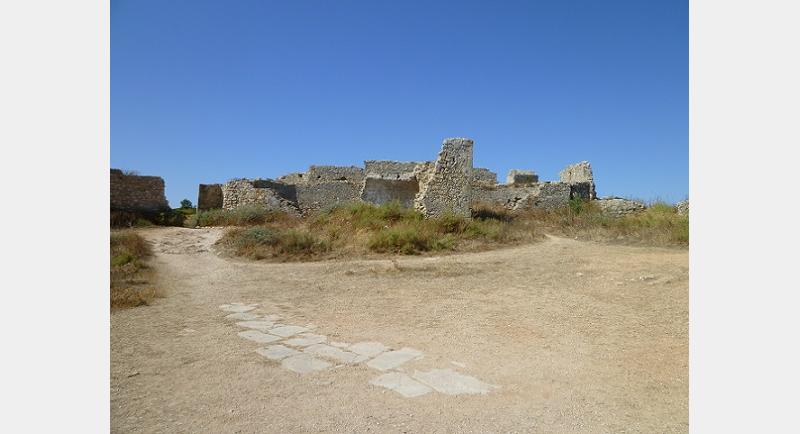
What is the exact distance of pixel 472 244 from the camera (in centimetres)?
998

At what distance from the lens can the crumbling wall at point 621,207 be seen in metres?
15.3

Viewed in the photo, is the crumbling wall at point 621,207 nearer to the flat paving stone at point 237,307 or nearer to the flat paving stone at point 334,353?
the flat paving stone at point 237,307

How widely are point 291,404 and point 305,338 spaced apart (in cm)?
128

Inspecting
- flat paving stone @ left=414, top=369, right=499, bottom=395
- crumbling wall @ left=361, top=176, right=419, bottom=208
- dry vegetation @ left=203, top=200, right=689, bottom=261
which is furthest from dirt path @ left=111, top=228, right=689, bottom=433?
crumbling wall @ left=361, top=176, right=419, bottom=208

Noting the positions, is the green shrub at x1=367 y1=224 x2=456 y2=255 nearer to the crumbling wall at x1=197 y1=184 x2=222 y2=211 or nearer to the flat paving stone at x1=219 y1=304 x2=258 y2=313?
the flat paving stone at x1=219 y1=304 x2=258 y2=313

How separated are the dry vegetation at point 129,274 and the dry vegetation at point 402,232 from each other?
1870 millimetres

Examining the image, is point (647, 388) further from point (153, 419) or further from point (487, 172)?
point (487, 172)

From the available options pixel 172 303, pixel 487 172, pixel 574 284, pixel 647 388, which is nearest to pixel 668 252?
pixel 574 284

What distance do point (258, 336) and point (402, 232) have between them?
5.94m

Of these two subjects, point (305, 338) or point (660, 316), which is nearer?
point (305, 338)

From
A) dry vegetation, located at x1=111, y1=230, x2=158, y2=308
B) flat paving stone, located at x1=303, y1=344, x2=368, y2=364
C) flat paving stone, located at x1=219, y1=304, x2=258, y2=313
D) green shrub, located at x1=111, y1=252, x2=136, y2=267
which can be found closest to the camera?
flat paving stone, located at x1=303, y1=344, x2=368, y2=364

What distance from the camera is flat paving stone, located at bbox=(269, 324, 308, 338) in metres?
3.85

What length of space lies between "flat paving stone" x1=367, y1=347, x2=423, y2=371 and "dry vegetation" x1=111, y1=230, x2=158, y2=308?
3432 millimetres

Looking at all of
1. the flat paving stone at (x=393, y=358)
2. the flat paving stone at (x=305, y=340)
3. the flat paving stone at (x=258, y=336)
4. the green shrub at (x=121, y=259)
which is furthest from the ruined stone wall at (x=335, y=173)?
Result: the flat paving stone at (x=393, y=358)
